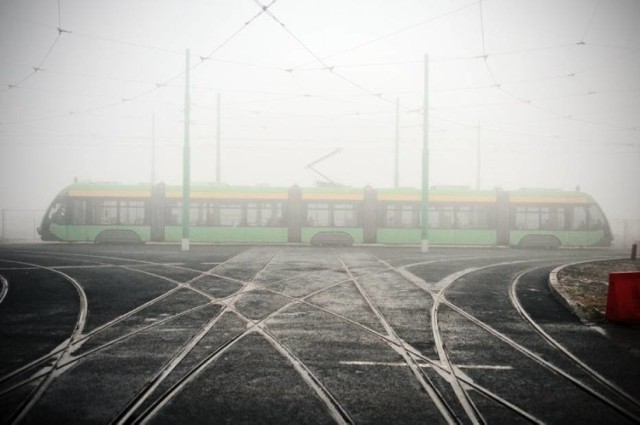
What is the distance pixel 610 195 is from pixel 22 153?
87407 millimetres

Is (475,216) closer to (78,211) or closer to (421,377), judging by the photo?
(421,377)

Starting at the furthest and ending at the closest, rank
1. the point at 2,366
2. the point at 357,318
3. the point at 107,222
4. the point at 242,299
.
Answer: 1. the point at 107,222
2. the point at 242,299
3. the point at 357,318
4. the point at 2,366

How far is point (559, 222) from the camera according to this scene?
21062 mm

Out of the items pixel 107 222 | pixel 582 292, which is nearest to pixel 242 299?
pixel 582 292

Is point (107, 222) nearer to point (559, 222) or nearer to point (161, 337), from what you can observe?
point (161, 337)

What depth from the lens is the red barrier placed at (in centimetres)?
619

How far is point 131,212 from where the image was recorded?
20844mm

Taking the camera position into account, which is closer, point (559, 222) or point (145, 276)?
point (145, 276)

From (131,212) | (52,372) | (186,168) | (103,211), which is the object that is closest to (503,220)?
(186,168)

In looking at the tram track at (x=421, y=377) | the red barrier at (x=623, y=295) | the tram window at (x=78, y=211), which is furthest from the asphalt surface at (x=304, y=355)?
the tram window at (x=78, y=211)

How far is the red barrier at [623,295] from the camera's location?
6.19 metres

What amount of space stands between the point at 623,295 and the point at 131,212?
20891mm

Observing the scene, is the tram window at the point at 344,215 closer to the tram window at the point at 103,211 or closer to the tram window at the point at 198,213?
the tram window at the point at 198,213

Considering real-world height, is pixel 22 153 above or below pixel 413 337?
above
